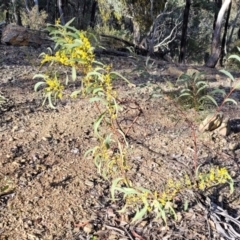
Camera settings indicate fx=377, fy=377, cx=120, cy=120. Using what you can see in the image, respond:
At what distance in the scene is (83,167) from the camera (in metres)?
2.13

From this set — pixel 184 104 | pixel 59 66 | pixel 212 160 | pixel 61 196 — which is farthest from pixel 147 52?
pixel 61 196

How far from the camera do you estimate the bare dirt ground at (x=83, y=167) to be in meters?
1.71

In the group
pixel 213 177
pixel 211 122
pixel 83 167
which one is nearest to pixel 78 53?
pixel 213 177

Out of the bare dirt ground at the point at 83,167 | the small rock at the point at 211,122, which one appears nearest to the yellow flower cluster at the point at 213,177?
the bare dirt ground at the point at 83,167

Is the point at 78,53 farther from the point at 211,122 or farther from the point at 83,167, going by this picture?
the point at 211,122

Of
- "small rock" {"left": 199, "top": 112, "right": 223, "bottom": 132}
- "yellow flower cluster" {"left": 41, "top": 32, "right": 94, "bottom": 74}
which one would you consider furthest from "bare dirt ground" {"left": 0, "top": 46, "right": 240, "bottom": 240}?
"yellow flower cluster" {"left": 41, "top": 32, "right": 94, "bottom": 74}

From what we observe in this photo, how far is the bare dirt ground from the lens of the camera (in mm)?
1707

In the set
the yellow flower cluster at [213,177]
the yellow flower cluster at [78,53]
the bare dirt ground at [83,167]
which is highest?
the yellow flower cluster at [78,53]

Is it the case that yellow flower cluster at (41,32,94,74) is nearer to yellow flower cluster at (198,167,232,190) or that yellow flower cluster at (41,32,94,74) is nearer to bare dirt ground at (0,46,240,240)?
bare dirt ground at (0,46,240,240)

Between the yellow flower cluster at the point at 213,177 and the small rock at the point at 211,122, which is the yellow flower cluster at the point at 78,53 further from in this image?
the small rock at the point at 211,122

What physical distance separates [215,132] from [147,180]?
0.84 m

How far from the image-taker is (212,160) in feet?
7.62

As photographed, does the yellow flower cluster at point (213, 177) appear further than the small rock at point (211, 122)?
No

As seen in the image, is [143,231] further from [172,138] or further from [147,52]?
Result: [147,52]
